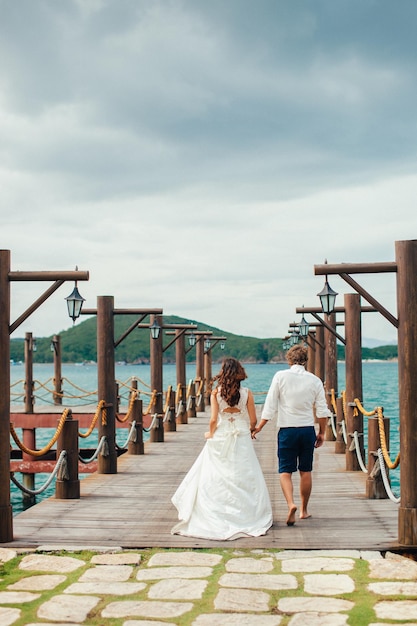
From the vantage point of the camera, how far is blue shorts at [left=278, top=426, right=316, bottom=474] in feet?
26.9

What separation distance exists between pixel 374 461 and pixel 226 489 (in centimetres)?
252

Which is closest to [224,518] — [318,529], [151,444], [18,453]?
[318,529]

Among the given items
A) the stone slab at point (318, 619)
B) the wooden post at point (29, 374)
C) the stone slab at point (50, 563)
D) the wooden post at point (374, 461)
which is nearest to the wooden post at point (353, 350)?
the wooden post at point (374, 461)

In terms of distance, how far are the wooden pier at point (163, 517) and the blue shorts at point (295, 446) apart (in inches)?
24.3

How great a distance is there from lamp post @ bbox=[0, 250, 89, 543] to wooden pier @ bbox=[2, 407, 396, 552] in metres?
0.28

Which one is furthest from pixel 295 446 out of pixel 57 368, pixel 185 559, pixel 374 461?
pixel 57 368

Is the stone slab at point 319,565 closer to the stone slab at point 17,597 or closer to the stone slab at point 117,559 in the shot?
the stone slab at point 117,559

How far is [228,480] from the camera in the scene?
8.09 m

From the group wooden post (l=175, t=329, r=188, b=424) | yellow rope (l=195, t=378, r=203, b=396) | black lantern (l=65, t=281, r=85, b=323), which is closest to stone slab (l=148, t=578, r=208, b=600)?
black lantern (l=65, t=281, r=85, b=323)

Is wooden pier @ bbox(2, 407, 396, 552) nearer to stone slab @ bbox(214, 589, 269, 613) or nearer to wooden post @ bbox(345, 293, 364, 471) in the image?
wooden post @ bbox(345, 293, 364, 471)

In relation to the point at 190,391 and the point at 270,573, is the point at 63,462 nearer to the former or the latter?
the point at 270,573

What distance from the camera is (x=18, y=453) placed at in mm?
27922

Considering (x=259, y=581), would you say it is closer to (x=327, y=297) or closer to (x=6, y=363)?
(x=6, y=363)

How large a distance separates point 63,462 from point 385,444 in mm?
3858
